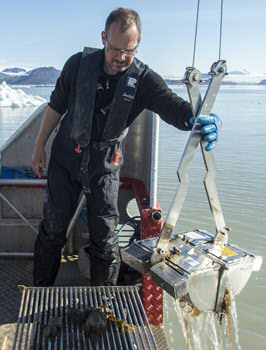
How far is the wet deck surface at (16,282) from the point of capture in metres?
2.84

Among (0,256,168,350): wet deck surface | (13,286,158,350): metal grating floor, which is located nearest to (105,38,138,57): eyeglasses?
(13,286,158,350): metal grating floor

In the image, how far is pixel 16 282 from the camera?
352 cm

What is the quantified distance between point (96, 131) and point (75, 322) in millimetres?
1135

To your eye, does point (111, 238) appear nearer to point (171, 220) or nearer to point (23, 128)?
point (171, 220)

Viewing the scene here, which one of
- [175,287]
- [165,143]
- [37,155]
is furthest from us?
[165,143]

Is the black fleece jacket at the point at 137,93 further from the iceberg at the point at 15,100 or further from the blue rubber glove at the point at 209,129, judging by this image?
the iceberg at the point at 15,100

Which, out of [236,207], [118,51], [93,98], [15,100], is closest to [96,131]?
[93,98]

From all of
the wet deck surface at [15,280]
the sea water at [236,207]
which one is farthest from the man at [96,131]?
the sea water at [236,207]

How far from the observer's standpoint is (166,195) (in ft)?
25.6

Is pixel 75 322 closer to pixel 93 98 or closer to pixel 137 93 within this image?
pixel 93 98

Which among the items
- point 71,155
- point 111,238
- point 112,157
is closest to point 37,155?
point 71,155

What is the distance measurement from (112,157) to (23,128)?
1.43 meters

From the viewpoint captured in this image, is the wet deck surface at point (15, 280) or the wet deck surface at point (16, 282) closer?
the wet deck surface at point (16, 282)

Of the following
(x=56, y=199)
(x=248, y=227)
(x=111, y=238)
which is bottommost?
(x=248, y=227)
